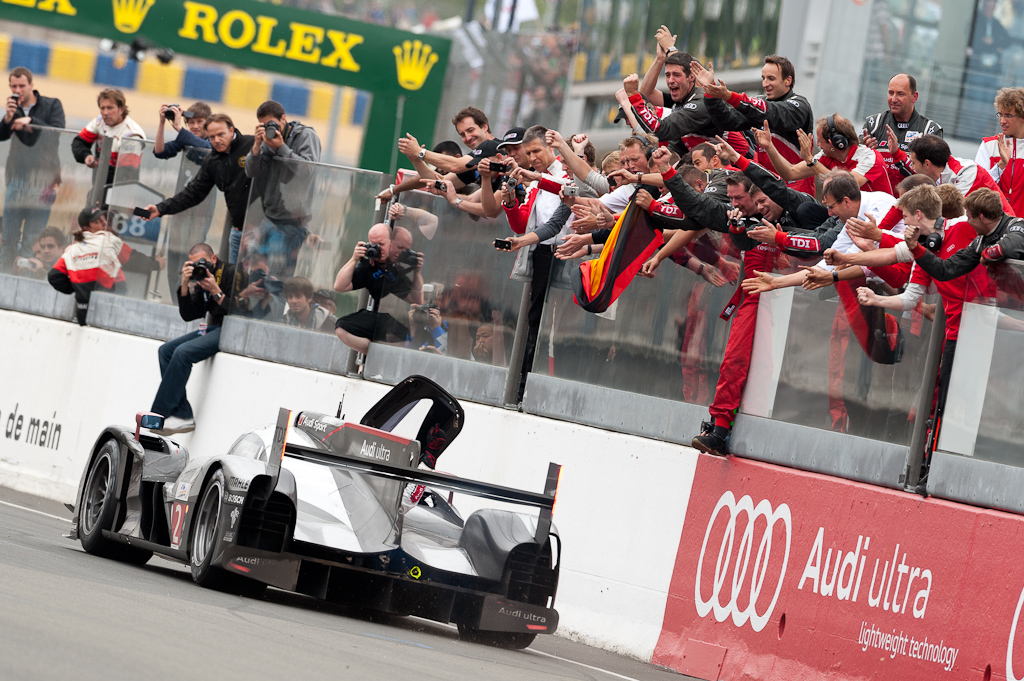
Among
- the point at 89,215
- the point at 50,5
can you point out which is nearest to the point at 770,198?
the point at 89,215

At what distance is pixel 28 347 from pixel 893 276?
11.5 meters

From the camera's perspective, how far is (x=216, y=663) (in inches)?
276

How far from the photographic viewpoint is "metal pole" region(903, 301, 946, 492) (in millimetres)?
9875

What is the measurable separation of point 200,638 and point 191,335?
915 cm

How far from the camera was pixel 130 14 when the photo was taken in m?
24.8

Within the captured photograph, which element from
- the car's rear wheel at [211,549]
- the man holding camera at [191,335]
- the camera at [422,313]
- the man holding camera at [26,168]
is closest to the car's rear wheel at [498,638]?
the car's rear wheel at [211,549]

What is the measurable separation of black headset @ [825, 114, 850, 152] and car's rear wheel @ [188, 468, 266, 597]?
4926 mm

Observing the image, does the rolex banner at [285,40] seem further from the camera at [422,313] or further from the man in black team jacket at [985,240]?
the man in black team jacket at [985,240]

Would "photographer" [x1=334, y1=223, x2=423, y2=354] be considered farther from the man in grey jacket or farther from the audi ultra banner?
the audi ultra banner

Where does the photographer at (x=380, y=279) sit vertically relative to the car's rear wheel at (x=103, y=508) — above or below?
above

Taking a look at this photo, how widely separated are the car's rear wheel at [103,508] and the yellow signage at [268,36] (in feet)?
47.9

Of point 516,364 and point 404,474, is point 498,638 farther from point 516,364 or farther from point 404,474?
point 516,364

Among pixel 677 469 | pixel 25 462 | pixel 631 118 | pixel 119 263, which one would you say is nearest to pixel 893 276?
pixel 677 469

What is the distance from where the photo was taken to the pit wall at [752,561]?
920 cm
